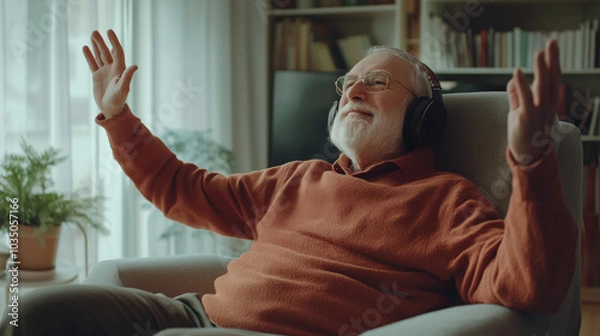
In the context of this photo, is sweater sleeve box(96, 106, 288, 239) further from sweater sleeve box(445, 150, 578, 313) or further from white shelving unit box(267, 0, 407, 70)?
white shelving unit box(267, 0, 407, 70)

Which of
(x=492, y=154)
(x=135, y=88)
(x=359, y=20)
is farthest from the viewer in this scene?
(x=359, y=20)

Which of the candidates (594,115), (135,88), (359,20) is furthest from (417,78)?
(359,20)

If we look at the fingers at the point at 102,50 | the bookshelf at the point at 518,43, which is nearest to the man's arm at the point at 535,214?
the fingers at the point at 102,50

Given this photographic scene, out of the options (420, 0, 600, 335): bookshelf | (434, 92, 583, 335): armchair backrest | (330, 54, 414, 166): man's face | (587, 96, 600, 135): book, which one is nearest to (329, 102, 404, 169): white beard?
(330, 54, 414, 166): man's face

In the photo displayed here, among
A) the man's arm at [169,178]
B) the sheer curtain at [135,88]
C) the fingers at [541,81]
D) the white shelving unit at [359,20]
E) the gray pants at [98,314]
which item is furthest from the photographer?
the white shelving unit at [359,20]

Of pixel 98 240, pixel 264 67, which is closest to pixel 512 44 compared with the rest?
pixel 264 67

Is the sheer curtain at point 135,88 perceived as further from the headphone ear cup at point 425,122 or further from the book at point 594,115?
the book at point 594,115

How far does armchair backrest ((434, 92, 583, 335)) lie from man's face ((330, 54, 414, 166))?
106 millimetres

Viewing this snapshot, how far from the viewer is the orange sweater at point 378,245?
Result: 1.15 metres

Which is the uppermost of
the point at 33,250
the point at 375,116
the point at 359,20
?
the point at 359,20

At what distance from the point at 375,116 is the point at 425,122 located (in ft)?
0.42

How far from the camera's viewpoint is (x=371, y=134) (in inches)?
62.7

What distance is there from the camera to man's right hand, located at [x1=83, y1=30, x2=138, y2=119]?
1591 millimetres

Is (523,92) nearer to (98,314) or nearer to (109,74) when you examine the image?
(98,314)
